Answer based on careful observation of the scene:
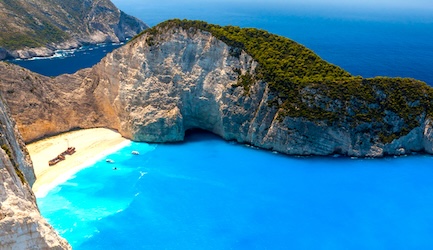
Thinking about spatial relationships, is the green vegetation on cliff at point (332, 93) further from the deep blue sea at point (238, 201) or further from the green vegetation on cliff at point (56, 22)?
the green vegetation on cliff at point (56, 22)

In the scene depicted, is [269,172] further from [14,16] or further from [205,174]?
[14,16]

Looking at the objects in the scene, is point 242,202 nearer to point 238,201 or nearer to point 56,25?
point 238,201

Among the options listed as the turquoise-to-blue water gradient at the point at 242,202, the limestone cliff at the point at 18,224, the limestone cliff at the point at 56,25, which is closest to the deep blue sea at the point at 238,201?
the turquoise-to-blue water gradient at the point at 242,202

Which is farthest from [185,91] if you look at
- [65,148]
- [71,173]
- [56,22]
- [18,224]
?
[56,22]

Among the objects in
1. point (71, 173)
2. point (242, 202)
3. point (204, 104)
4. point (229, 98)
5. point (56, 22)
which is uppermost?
point (56, 22)

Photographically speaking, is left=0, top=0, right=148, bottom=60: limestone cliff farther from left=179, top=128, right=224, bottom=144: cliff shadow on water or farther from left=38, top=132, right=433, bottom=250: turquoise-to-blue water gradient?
left=38, top=132, right=433, bottom=250: turquoise-to-blue water gradient

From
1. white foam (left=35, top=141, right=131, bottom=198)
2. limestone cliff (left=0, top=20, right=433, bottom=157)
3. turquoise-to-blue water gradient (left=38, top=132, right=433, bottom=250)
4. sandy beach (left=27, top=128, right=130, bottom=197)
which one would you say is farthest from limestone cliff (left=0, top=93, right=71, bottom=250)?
limestone cliff (left=0, top=20, right=433, bottom=157)
